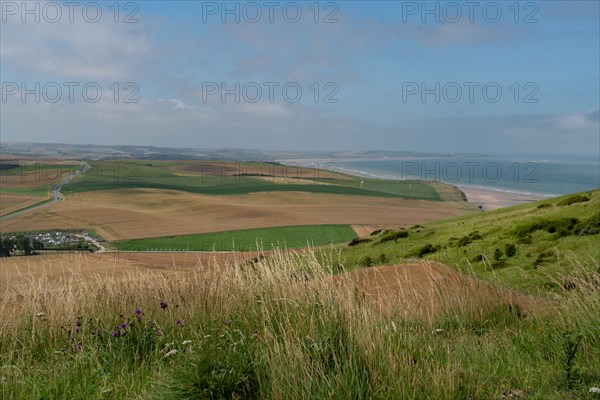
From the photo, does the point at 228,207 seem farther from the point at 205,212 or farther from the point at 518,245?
the point at 518,245

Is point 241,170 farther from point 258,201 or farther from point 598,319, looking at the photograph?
point 598,319

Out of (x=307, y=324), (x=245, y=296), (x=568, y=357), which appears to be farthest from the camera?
(x=245, y=296)

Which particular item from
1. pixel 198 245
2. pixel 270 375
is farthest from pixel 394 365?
pixel 198 245

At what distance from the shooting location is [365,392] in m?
4.54

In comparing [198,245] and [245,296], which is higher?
[245,296]

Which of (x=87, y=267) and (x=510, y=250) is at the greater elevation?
(x=87, y=267)

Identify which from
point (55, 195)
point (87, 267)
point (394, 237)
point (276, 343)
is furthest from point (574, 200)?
point (55, 195)

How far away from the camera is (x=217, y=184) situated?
124500 millimetres

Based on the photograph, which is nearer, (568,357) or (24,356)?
(568,357)

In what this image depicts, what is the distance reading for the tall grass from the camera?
186 inches

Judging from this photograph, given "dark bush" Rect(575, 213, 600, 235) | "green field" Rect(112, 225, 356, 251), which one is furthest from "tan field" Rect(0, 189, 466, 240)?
"dark bush" Rect(575, 213, 600, 235)

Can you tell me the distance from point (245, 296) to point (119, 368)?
6.29 ft

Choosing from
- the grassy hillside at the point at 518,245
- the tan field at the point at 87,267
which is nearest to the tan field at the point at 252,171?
the tan field at the point at 87,267

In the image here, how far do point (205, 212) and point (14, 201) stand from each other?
31.5m
